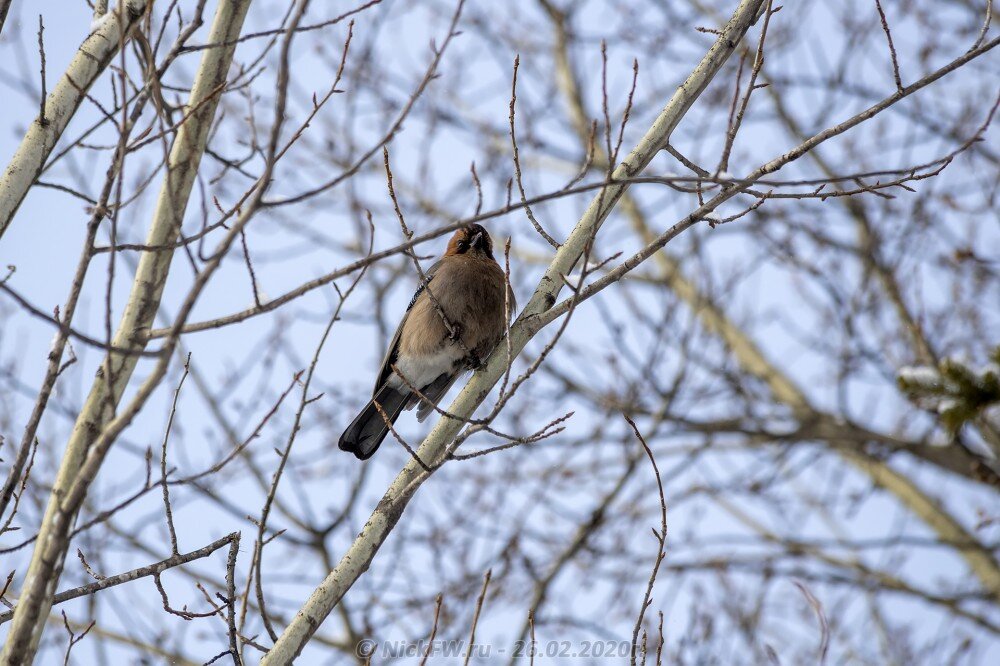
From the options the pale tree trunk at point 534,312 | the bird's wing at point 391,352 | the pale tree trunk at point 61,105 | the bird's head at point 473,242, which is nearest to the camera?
the pale tree trunk at point 61,105

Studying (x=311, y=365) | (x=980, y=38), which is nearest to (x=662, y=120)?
(x=980, y=38)

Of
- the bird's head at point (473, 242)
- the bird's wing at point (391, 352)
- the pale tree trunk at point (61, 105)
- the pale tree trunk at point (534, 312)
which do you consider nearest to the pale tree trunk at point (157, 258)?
the pale tree trunk at point (61, 105)

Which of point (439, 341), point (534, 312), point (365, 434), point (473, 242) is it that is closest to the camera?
point (534, 312)

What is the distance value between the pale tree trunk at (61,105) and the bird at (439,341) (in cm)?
199

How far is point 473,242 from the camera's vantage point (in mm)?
5312

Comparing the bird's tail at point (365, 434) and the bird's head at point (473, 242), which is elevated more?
the bird's head at point (473, 242)

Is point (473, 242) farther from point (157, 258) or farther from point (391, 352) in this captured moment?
point (157, 258)

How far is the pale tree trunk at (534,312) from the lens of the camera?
302 cm

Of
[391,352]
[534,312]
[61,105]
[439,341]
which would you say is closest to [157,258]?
[61,105]

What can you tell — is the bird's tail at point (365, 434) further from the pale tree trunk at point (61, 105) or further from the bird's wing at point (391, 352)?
the pale tree trunk at point (61, 105)

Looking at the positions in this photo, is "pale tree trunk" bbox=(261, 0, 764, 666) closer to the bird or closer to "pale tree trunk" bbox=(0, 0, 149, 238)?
the bird

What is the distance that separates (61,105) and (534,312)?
168cm

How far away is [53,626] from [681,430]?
4.85m

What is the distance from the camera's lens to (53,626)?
6.40 metres
